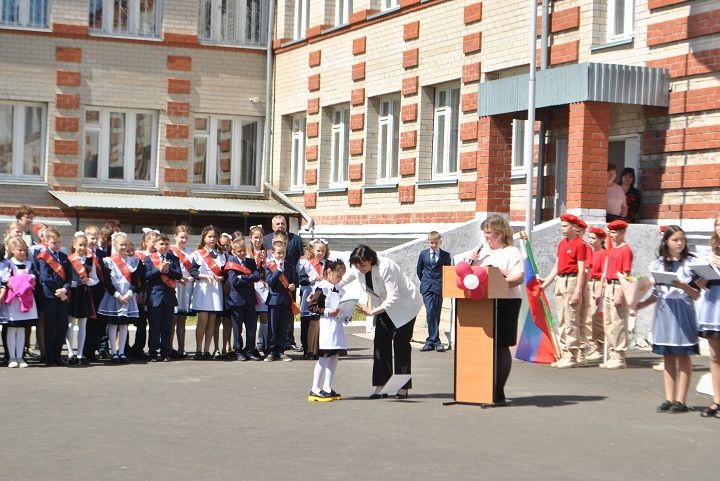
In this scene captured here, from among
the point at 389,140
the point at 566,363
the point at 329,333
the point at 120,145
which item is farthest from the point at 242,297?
the point at 120,145

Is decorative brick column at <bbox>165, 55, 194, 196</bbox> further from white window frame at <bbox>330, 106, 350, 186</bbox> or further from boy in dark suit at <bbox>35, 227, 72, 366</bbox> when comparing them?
boy in dark suit at <bbox>35, 227, 72, 366</bbox>

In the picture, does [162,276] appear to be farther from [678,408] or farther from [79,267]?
[678,408]

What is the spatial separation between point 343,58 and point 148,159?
634 cm

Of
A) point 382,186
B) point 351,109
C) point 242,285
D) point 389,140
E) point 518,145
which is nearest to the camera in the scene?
point 242,285

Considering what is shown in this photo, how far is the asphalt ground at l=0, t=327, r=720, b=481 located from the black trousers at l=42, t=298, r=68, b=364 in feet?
3.02

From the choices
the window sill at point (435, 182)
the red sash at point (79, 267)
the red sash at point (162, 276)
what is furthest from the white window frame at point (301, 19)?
the red sash at point (79, 267)

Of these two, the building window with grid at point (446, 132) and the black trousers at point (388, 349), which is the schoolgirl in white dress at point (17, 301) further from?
the building window with grid at point (446, 132)

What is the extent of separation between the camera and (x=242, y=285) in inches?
736

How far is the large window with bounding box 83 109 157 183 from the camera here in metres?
34.8

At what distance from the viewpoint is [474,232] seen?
24.5 m

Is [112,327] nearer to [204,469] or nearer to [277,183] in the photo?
[204,469]

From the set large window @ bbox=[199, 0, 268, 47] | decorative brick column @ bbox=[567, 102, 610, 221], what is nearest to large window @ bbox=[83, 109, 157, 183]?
large window @ bbox=[199, 0, 268, 47]

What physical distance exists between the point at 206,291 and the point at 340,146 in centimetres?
1482

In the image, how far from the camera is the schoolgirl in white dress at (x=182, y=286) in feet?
61.3
